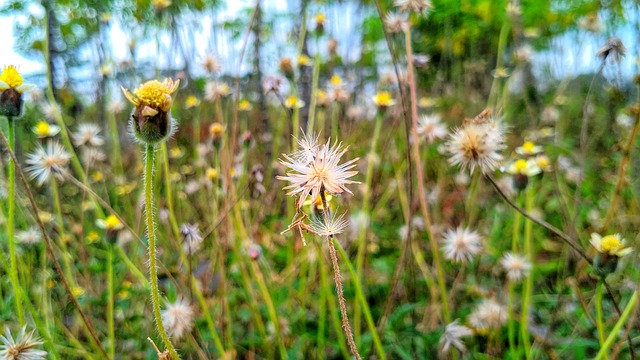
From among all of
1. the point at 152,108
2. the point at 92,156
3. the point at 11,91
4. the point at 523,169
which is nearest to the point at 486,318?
the point at 523,169

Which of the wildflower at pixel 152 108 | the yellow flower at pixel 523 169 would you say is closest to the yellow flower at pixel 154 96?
the wildflower at pixel 152 108

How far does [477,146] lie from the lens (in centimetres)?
90

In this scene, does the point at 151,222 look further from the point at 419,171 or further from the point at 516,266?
the point at 516,266

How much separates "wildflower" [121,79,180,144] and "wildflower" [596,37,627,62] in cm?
102

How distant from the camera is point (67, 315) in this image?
5.25ft

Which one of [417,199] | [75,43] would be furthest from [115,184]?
[75,43]

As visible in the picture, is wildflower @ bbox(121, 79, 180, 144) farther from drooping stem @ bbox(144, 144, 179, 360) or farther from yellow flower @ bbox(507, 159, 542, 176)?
yellow flower @ bbox(507, 159, 542, 176)

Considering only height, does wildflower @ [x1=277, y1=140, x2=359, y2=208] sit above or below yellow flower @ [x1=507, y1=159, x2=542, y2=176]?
above

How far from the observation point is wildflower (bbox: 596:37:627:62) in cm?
114

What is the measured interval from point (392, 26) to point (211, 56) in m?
0.74

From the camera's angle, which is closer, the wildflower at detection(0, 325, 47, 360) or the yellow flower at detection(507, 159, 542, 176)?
the wildflower at detection(0, 325, 47, 360)

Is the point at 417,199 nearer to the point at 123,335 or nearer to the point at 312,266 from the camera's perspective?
the point at 312,266

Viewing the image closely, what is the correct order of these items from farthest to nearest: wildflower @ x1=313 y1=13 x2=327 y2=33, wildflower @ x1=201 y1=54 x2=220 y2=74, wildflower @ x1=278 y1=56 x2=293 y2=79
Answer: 1. wildflower @ x1=201 y1=54 x2=220 y2=74
2. wildflower @ x1=313 y1=13 x2=327 y2=33
3. wildflower @ x1=278 y1=56 x2=293 y2=79

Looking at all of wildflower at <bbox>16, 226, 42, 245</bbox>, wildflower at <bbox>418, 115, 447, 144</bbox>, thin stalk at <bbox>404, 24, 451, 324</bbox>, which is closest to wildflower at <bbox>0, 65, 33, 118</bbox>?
thin stalk at <bbox>404, 24, 451, 324</bbox>
